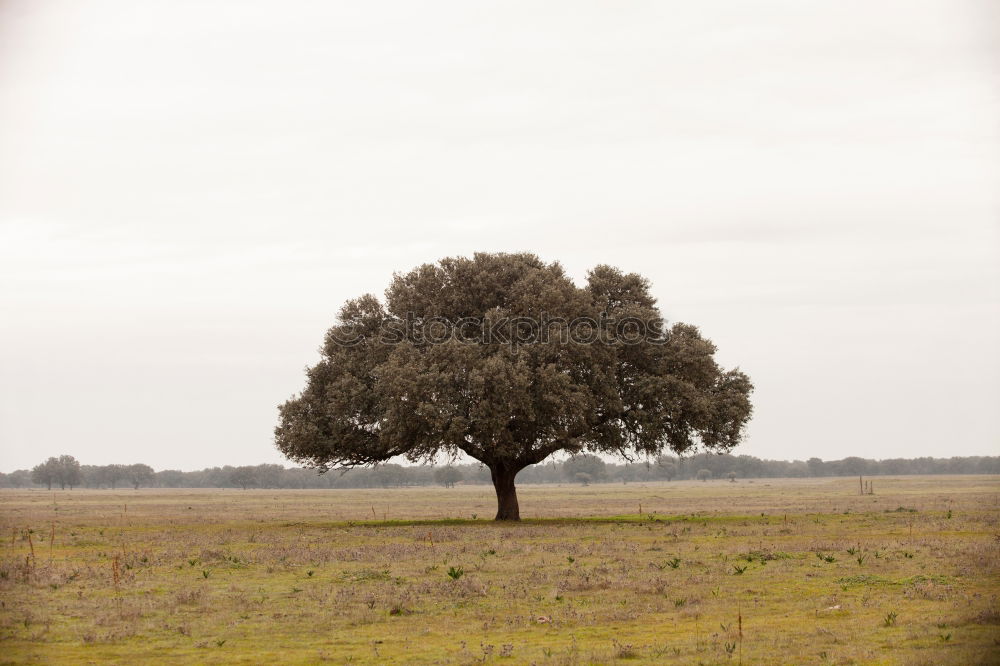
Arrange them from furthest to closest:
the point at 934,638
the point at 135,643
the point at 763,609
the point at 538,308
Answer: the point at 538,308 → the point at 763,609 → the point at 135,643 → the point at 934,638

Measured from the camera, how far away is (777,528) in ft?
155

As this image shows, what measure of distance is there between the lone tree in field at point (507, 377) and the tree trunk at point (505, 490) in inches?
3.2

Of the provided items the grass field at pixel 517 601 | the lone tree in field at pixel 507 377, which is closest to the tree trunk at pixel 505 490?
the lone tree in field at pixel 507 377

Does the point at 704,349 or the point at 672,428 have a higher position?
the point at 704,349

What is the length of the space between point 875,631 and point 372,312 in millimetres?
40305

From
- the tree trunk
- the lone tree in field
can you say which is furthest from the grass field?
the tree trunk

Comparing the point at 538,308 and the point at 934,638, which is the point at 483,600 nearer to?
the point at 934,638

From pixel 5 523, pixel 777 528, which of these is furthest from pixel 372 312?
pixel 5 523

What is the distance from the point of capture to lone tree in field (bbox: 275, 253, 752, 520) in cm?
5031

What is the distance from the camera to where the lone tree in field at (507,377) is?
165 feet

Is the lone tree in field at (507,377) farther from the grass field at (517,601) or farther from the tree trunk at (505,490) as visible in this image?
the grass field at (517,601)

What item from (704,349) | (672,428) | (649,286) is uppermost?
(649,286)

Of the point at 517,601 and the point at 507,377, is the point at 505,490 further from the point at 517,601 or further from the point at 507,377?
the point at 517,601

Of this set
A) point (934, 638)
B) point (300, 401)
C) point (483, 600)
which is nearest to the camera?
point (934, 638)
